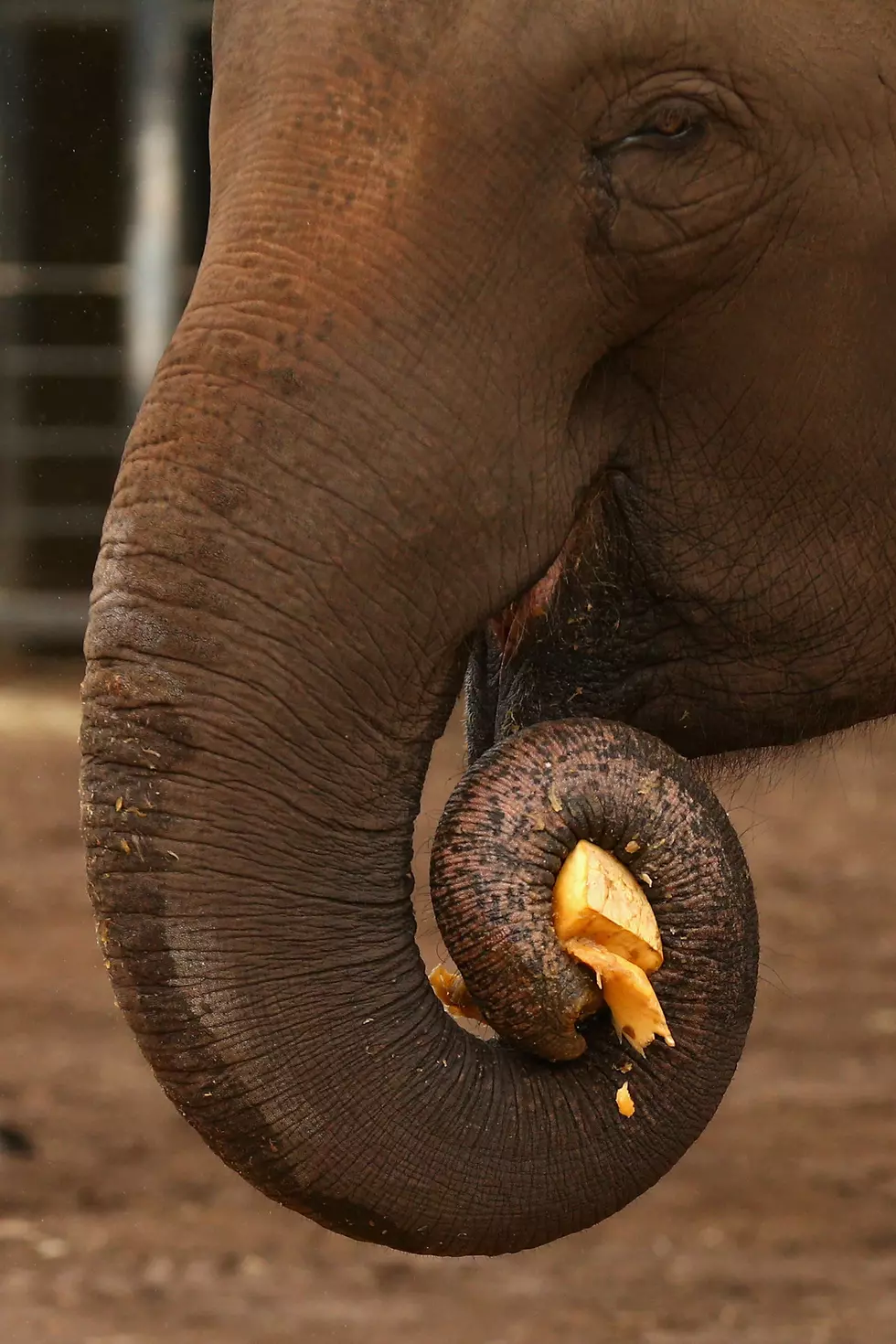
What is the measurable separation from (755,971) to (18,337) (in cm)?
1019

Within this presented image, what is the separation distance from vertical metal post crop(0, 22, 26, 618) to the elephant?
829 centimetres

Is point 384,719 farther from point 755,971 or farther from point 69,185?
point 69,185

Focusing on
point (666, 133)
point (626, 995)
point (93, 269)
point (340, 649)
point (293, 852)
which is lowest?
point (626, 995)

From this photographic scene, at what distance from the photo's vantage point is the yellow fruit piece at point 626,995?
189 cm

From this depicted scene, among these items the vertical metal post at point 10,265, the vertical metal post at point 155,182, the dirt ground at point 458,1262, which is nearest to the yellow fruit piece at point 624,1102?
the dirt ground at point 458,1262

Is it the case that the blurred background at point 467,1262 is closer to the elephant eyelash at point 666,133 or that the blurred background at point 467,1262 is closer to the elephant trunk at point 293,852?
the elephant trunk at point 293,852

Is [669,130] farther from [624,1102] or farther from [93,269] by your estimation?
[93,269]

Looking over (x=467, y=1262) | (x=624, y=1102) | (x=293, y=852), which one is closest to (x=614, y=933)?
(x=624, y=1102)

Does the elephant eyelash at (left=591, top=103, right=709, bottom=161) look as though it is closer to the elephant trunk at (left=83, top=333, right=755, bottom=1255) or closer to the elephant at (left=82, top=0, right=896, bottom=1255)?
the elephant at (left=82, top=0, right=896, bottom=1255)

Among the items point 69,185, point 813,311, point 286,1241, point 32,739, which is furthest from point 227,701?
point 69,185

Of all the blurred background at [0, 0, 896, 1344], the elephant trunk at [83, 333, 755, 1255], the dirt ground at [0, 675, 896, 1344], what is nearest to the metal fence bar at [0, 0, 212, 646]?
the blurred background at [0, 0, 896, 1344]

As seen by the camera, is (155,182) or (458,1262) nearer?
(458,1262)

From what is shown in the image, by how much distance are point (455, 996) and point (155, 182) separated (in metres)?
8.14

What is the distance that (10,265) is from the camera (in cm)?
1073
